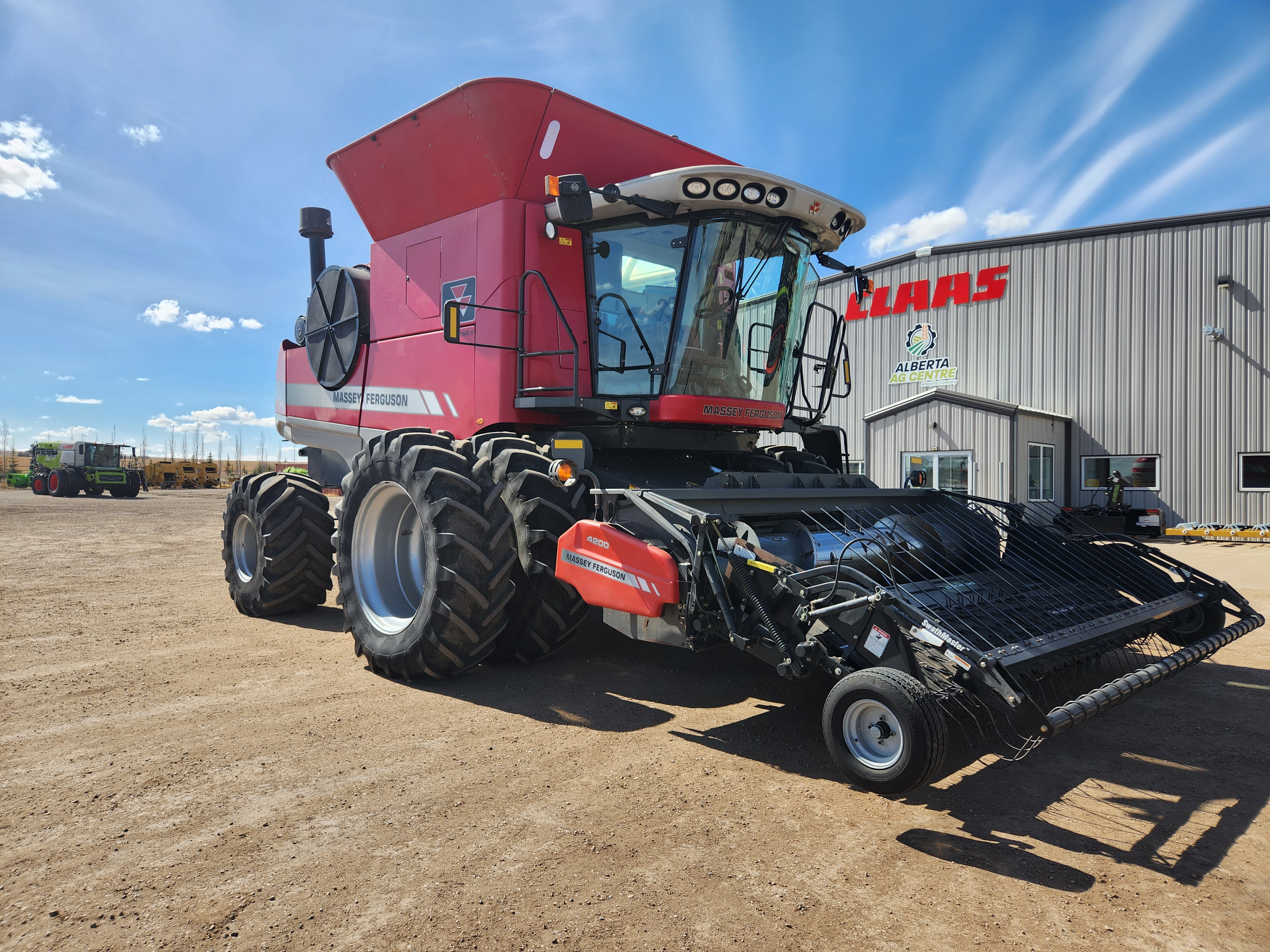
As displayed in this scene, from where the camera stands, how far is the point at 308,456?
827 cm

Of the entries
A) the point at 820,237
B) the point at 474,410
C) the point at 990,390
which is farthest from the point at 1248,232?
the point at 474,410

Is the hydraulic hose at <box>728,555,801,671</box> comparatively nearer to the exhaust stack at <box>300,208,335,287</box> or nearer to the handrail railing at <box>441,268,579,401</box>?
the handrail railing at <box>441,268,579,401</box>

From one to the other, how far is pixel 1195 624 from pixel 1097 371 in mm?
16066

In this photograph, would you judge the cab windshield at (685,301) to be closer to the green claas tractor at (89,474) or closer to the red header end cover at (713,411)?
the red header end cover at (713,411)

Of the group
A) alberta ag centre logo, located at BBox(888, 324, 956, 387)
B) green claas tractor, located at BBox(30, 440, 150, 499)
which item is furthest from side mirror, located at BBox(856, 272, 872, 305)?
green claas tractor, located at BBox(30, 440, 150, 499)

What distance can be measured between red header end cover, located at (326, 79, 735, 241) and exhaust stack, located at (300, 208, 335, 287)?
2.22 metres

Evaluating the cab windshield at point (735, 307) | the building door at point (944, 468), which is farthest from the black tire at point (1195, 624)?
the building door at point (944, 468)

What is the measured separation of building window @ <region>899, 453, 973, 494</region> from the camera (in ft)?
59.6

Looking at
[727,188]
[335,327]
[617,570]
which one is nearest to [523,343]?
[727,188]

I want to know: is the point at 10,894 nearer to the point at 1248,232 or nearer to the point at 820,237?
the point at 820,237

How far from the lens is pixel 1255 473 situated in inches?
662

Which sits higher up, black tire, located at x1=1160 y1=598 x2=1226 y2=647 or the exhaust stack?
the exhaust stack

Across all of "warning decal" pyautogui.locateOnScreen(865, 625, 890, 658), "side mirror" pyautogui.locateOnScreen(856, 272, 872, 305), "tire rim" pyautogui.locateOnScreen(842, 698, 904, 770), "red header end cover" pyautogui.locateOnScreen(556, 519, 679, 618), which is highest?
"side mirror" pyautogui.locateOnScreen(856, 272, 872, 305)

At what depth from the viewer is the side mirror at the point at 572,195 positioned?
4.83 metres
